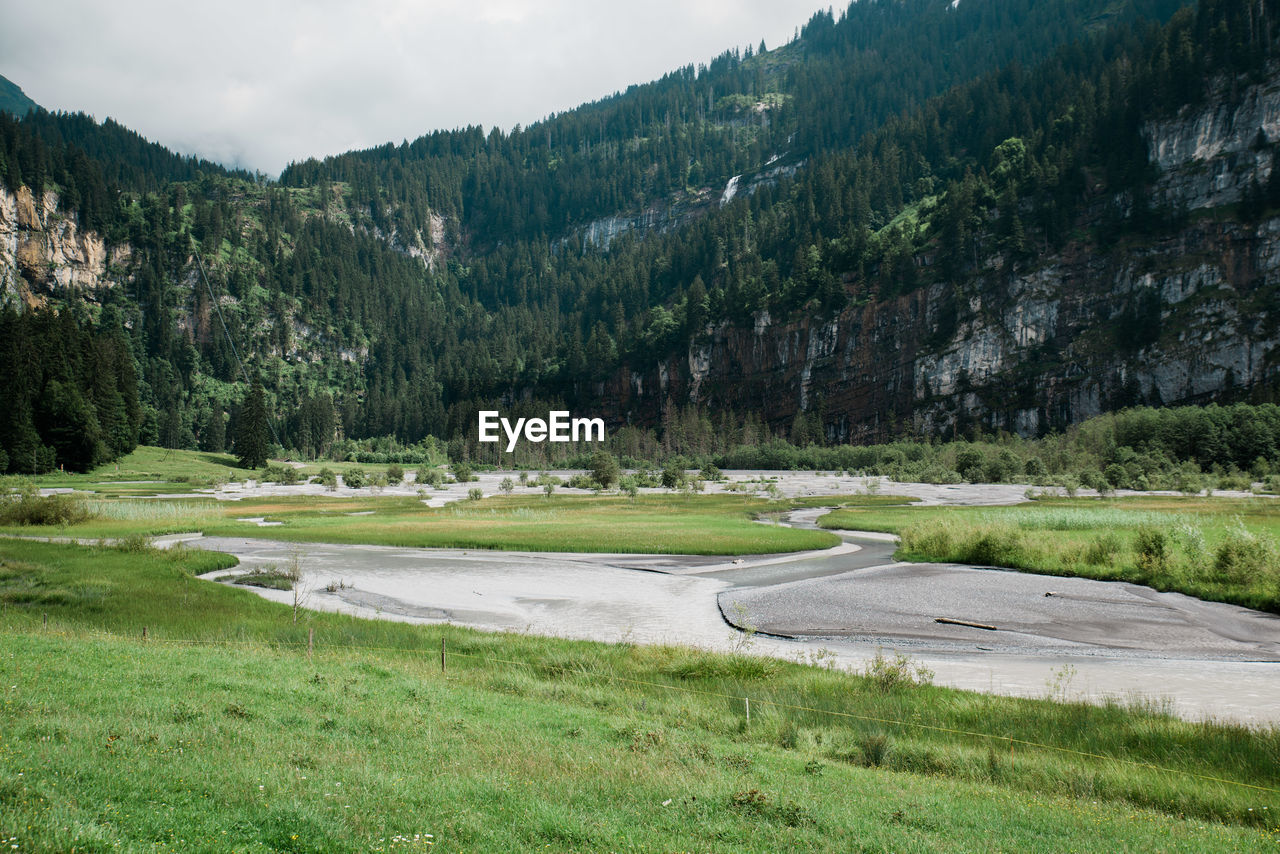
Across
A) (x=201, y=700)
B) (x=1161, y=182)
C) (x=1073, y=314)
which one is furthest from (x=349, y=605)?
(x=1161, y=182)

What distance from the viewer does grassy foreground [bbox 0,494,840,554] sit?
51188 mm

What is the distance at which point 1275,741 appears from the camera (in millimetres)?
13430

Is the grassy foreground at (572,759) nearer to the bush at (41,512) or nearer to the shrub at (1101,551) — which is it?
the shrub at (1101,551)

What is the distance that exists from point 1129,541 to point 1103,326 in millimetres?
106559

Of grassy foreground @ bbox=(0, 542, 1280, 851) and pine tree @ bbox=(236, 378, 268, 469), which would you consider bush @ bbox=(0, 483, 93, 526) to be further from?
pine tree @ bbox=(236, 378, 268, 469)

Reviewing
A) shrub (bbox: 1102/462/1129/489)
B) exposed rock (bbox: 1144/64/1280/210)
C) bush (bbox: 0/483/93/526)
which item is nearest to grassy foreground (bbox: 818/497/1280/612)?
shrub (bbox: 1102/462/1129/489)

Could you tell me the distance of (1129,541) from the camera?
42.2 metres

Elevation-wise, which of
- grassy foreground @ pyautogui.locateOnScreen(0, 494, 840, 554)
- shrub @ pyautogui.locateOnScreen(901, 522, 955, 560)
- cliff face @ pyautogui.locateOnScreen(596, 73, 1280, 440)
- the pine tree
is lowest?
grassy foreground @ pyautogui.locateOnScreen(0, 494, 840, 554)

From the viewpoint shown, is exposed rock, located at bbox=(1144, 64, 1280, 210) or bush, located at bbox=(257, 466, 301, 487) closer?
exposed rock, located at bbox=(1144, 64, 1280, 210)

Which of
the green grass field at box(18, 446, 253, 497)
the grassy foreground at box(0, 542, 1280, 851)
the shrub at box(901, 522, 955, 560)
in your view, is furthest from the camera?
the green grass field at box(18, 446, 253, 497)

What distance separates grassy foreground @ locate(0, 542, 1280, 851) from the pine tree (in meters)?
133

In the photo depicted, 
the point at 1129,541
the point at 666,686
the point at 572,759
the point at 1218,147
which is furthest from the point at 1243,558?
the point at 1218,147

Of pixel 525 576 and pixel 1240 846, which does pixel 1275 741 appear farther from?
pixel 525 576

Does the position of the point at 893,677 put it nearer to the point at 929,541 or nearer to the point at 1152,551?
the point at 1152,551
